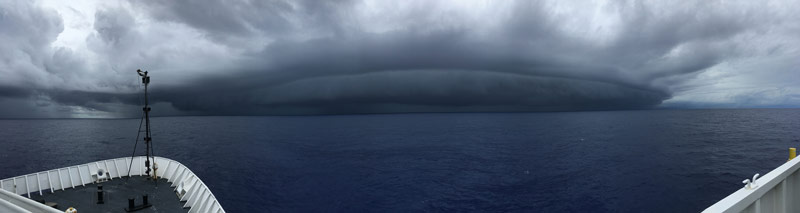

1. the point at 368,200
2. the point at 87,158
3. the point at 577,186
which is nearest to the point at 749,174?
the point at 577,186

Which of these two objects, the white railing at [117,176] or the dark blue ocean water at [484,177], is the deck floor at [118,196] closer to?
the white railing at [117,176]

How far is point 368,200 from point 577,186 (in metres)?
27.2

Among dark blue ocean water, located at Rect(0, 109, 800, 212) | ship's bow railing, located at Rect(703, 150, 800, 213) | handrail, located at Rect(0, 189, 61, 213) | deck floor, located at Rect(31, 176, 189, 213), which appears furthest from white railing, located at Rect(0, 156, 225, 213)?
ship's bow railing, located at Rect(703, 150, 800, 213)

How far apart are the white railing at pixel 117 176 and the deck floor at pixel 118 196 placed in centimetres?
54

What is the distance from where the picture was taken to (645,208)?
34.0 m

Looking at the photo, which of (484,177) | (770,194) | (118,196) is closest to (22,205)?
(770,194)

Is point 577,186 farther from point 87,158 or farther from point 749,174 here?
point 87,158

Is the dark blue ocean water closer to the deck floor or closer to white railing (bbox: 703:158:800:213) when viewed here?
the deck floor

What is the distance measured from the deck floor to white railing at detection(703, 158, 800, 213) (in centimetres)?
2462

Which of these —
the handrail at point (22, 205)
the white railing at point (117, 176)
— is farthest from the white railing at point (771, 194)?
the white railing at point (117, 176)

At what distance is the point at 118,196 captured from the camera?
23.8m

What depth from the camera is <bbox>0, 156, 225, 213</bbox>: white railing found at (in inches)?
794

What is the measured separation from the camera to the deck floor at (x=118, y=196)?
21.3m

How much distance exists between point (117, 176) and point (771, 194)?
4081 cm
